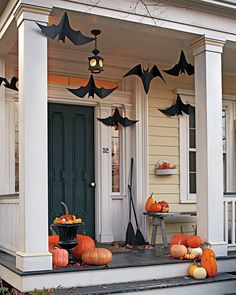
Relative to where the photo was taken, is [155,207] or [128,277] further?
[155,207]

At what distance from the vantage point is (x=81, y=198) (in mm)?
6730

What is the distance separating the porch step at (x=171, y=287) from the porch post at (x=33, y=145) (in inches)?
19.2

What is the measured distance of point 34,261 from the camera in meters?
4.35

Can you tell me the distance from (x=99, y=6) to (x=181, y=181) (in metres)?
3.38

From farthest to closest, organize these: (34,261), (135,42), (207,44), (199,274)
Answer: (135,42)
(207,44)
(199,274)
(34,261)

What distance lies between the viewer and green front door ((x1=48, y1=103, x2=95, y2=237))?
6.54 m

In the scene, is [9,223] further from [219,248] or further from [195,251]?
[219,248]

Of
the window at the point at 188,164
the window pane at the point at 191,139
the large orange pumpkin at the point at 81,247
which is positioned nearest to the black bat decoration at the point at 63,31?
the large orange pumpkin at the point at 81,247

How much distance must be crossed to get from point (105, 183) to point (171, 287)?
241cm

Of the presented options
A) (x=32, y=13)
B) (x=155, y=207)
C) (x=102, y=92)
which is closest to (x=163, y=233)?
(x=155, y=207)

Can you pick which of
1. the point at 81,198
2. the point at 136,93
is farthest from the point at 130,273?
the point at 136,93

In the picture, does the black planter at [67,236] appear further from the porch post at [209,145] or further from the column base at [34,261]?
the porch post at [209,145]

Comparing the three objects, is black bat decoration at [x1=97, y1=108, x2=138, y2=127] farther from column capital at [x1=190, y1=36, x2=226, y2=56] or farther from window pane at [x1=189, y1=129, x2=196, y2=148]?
column capital at [x1=190, y1=36, x2=226, y2=56]

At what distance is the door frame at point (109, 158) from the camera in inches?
267
